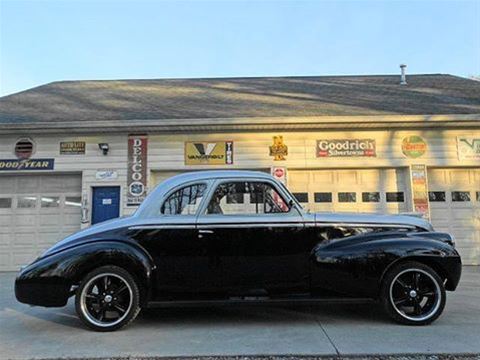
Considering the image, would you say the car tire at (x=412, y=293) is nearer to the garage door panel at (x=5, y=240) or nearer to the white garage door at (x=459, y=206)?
the white garage door at (x=459, y=206)

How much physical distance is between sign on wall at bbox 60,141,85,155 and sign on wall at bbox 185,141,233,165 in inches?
116

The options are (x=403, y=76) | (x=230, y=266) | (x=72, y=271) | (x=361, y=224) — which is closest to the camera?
(x=72, y=271)

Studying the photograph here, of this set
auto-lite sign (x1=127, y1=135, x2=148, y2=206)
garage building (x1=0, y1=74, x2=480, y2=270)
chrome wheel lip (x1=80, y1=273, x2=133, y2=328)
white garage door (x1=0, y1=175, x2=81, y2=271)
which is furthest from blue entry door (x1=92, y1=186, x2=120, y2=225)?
chrome wheel lip (x1=80, y1=273, x2=133, y2=328)

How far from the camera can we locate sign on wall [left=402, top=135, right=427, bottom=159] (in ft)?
40.1

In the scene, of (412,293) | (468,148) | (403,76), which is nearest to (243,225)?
(412,293)

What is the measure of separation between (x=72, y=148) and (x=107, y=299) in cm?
813

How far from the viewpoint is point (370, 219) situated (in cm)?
558

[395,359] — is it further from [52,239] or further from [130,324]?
[52,239]

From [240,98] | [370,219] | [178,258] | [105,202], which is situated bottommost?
[178,258]

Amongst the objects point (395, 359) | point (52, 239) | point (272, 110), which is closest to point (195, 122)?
point (272, 110)

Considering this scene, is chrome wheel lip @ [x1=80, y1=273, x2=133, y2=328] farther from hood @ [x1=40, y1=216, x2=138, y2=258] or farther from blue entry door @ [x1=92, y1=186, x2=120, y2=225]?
blue entry door @ [x1=92, y1=186, x2=120, y2=225]

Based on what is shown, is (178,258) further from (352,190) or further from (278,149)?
(352,190)

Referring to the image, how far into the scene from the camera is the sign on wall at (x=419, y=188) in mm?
12039

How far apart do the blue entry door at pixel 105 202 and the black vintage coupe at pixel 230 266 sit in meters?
6.93
